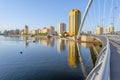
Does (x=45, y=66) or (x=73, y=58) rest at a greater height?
(x=45, y=66)

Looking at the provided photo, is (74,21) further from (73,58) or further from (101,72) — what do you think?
(101,72)

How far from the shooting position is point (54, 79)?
2044 cm

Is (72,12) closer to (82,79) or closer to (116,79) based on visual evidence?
(82,79)

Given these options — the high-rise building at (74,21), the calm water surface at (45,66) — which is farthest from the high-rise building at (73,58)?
the high-rise building at (74,21)

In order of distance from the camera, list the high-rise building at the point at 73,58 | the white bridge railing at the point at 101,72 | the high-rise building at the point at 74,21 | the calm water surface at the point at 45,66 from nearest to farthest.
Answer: the white bridge railing at the point at 101,72, the calm water surface at the point at 45,66, the high-rise building at the point at 73,58, the high-rise building at the point at 74,21

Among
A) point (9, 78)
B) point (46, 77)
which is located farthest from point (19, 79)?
point (46, 77)

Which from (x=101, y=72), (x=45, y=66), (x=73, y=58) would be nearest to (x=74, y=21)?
(x=73, y=58)

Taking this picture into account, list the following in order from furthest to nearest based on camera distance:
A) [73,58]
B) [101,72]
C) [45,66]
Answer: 1. [73,58]
2. [45,66]
3. [101,72]

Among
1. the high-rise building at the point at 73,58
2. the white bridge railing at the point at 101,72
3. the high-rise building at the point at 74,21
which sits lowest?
the high-rise building at the point at 73,58

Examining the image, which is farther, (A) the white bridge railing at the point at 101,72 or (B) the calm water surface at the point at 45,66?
(B) the calm water surface at the point at 45,66

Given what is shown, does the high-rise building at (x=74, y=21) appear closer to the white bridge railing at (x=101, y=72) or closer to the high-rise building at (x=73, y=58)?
the high-rise building at (x=73, y=58)

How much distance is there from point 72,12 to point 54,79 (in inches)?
6146

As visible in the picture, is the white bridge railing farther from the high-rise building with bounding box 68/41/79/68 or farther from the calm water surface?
the high-rise building with bounding box 68/41/79/68

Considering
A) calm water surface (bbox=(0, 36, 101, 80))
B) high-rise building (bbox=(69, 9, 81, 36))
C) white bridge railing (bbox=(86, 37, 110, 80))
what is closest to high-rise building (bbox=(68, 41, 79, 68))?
calm water surface (bbox=(0, 36, 101, 80))
